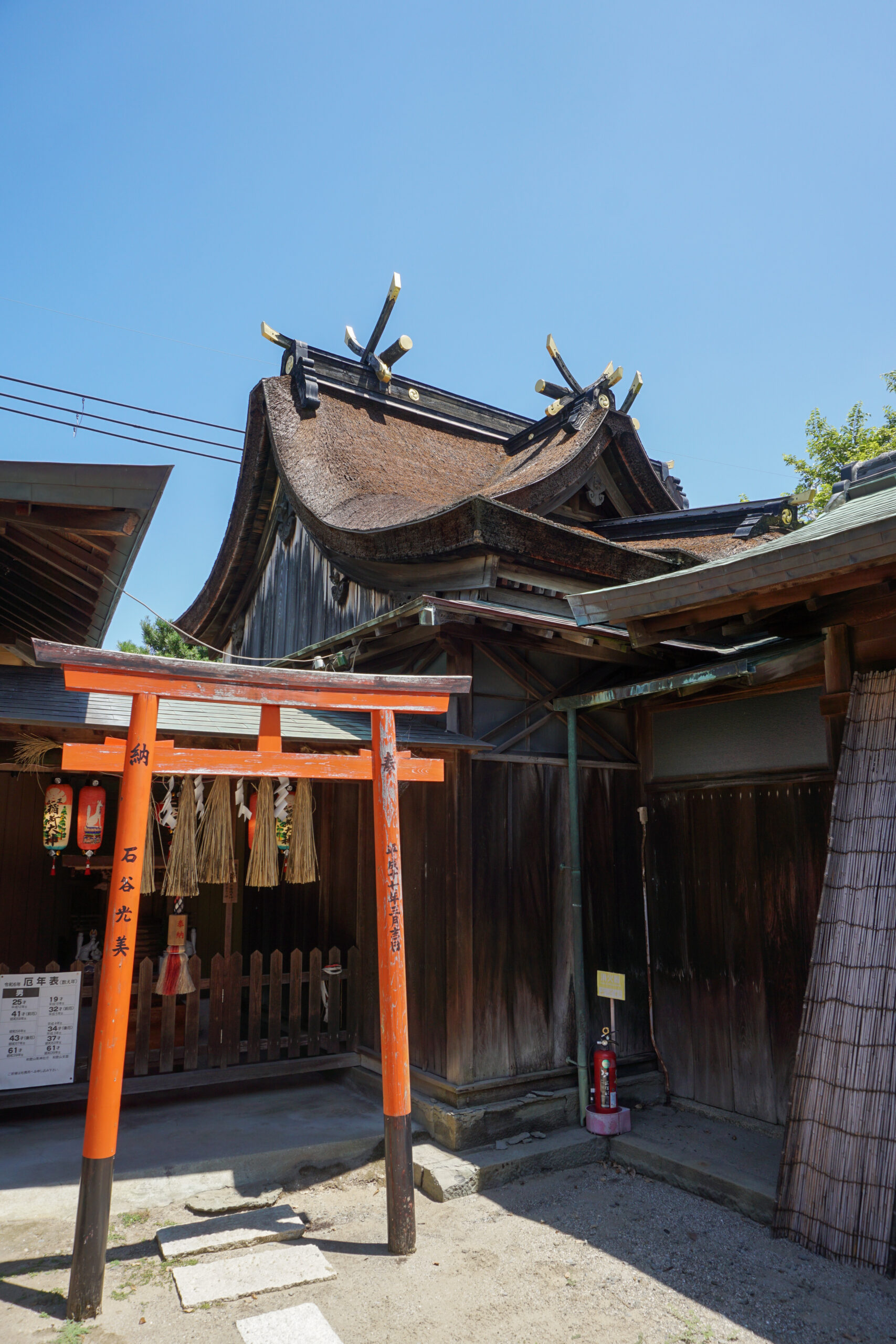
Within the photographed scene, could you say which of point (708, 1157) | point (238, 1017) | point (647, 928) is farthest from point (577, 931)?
point (238, 1017)

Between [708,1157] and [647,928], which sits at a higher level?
[647,928]

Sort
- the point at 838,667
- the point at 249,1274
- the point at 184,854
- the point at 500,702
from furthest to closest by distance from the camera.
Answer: the point at 500,702 → the point at 184,854 → the point at 838,667 → the point at 249,1274

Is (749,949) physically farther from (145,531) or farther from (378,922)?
(145,531)

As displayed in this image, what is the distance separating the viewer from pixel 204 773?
4.61m

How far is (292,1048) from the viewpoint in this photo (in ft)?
22.7

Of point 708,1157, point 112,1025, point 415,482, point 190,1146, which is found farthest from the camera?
point 415,482

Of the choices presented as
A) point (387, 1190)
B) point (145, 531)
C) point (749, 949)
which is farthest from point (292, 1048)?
point (145, 531)

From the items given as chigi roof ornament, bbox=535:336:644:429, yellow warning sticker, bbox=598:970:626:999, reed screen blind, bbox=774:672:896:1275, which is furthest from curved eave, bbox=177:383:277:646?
reed screen blind, bbox=774:672:896:1275

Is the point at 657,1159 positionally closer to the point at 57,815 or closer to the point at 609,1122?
the point at 609,1122

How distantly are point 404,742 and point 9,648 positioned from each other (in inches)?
187

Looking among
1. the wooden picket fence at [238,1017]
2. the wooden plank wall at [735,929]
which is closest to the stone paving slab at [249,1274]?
the wooden picket fence at [238,1017]

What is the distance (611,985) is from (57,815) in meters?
4.45

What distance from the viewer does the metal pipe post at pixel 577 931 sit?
6273 millimetres

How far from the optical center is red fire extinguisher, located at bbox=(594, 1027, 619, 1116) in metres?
6.02
